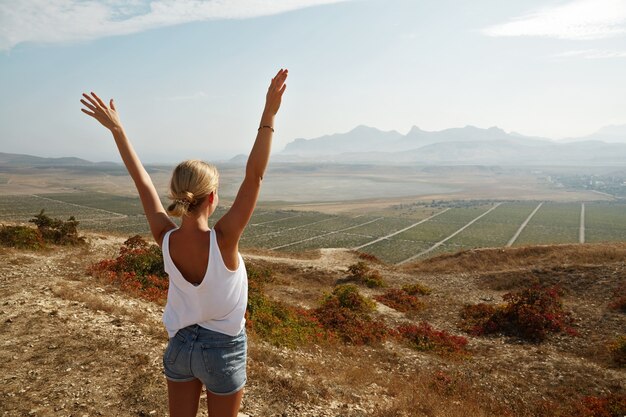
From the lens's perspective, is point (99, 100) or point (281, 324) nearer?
point (99, 100)

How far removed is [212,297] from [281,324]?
10.7 m

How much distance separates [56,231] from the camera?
845 inches

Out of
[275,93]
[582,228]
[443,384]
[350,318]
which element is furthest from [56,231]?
[582,228]

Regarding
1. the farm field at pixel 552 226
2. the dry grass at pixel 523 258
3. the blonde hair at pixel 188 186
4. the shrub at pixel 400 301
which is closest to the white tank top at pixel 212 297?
the blonde hair at pixel 188 186

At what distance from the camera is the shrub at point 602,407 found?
848cm

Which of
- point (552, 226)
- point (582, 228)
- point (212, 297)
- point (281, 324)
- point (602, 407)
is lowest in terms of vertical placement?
point (582, 228)

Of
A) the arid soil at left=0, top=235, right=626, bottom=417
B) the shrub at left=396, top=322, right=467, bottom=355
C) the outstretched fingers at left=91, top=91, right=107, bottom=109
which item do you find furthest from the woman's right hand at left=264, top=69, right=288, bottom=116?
the shrub at left=396, top=322, right=467, bottom=355

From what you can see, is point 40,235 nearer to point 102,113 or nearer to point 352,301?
point 352,301

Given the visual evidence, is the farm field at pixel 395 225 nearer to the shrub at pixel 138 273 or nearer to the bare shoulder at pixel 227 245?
the shrub at pixel 138 273

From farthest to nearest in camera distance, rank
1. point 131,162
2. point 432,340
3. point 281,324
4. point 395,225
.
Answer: point 395,225
point 432,340
point 281,324
point 131,162

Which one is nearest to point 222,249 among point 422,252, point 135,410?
point 135,410

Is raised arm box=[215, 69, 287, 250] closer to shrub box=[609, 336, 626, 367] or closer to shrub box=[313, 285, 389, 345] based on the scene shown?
shrub box=[313, 285, 389, 345]

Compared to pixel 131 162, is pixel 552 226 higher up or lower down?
lower down

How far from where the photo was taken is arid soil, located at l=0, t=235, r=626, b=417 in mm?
6102
